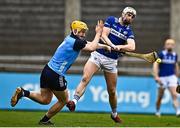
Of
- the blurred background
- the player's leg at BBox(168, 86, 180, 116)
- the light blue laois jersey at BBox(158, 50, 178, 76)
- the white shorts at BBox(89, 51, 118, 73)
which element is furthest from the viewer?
the blurred background

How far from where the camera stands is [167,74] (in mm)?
22172

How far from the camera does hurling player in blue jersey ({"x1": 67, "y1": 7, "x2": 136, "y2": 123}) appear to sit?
16.0m

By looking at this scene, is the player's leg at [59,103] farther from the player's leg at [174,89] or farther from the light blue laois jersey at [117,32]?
the player's leg at [174,89]

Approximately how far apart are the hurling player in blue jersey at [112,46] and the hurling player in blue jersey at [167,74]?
208 inches

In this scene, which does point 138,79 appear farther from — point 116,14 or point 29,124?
point 29,124

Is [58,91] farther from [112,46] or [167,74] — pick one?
[167,74]

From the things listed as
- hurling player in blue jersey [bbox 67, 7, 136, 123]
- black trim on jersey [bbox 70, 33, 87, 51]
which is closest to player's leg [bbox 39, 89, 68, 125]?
hurling player in blue jersey [bbox 67, 7, 136, 123]

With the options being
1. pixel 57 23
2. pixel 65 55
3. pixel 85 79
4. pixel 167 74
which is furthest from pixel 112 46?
pixel 57 23

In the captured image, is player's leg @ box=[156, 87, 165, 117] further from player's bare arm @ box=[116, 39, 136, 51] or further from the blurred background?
the blurred background

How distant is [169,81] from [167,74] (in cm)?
32

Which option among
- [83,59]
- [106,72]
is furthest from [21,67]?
[106,72]

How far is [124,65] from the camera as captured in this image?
2861 cm

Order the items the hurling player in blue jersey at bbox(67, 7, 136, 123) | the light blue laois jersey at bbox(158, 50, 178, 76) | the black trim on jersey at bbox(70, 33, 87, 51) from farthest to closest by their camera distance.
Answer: the light blue laois jersey at bbox(158, 50, 178, 76) → the hurling player in blue jersey at bbox(67, 7, 136, 123) → the black trim on jersey at bbox(70, 33, 87, 51)

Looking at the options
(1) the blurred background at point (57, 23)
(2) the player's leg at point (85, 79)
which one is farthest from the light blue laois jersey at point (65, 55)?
(1) the blurred background at point (57, 23)
